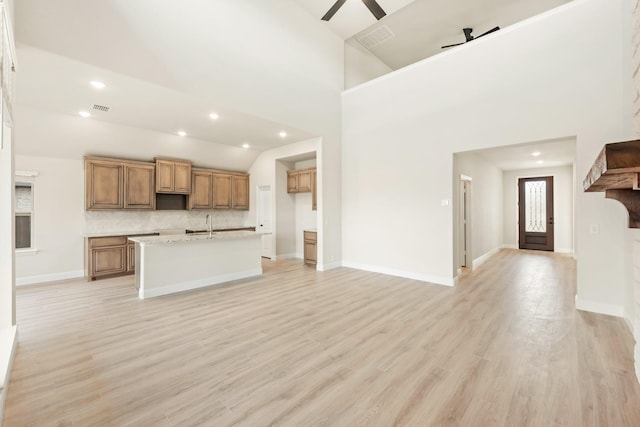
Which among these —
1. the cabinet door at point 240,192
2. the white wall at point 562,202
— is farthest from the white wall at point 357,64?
the white wall at point 562,202

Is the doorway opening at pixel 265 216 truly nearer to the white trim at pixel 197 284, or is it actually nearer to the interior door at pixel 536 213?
the white trim at pixel 197 284

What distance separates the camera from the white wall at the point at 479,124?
3.46 meters

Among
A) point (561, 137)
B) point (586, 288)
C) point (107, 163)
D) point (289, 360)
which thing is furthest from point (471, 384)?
point (107, 163)

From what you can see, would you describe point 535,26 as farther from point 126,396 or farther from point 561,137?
point 126,396

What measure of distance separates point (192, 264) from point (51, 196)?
3.39m

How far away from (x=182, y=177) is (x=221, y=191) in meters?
1.13

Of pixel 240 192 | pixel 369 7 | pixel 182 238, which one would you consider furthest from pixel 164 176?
pixel 369 7

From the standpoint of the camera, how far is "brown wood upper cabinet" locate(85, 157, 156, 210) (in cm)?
553

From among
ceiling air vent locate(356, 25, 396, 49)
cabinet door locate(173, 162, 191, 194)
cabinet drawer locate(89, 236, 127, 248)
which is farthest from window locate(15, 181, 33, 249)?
ceiling air vent locate(356, 25, 396, 49)

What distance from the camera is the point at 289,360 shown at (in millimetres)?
2480

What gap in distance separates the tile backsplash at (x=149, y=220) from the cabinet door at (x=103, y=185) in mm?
424

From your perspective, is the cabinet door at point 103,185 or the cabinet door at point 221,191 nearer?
the cabinet door at point 103,185

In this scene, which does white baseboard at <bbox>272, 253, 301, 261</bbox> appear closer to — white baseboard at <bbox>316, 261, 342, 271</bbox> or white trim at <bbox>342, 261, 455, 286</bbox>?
white baseboard at <bbox>316, 261, 342, 271</bbox>

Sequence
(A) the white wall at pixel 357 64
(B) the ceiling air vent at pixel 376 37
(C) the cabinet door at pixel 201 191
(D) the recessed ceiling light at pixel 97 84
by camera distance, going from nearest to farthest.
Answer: (D) the recessed ceiling light at pixel 97 84 < (B) the ceiling air vent at pixel 376 37 < (A) the white wall at pixel 357 64 < (C) the cabinet door at pixel 201 191
